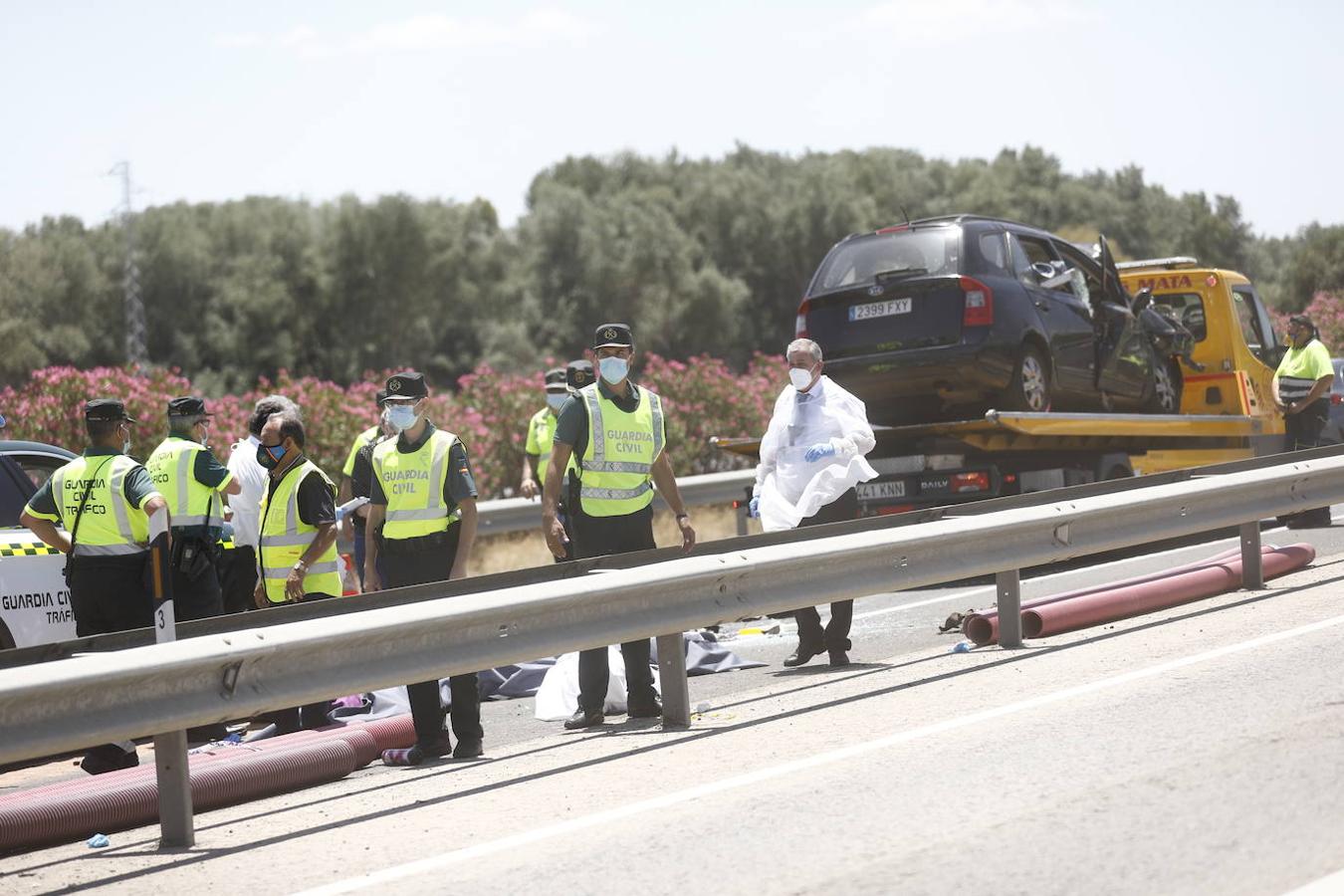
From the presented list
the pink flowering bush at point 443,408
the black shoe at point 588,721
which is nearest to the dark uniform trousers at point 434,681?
the black shoe at point 588,721

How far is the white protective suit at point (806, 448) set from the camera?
1029 centimetres

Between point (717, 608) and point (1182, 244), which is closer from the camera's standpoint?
point (717, 608)

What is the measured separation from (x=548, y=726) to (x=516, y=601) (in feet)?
6.43

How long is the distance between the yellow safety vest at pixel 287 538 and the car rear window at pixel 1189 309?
10951 millimetres

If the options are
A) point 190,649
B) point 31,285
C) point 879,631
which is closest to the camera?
point 190,649

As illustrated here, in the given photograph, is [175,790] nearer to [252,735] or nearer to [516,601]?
[516,601]

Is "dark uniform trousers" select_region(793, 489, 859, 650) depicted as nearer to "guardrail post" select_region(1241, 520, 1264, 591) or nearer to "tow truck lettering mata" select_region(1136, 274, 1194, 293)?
"guardrail post" select_region(1241, 520, 1264, 591)

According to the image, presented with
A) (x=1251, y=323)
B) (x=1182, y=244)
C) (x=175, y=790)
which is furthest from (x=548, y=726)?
(x=1182, y=244)

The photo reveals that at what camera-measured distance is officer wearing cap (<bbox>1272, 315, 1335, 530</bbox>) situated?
16.3 m

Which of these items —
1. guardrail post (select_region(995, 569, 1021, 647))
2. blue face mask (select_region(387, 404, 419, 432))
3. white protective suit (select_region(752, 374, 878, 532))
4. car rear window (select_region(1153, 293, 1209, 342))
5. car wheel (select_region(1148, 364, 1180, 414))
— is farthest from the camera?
car rear window (select_region(1153, 293, 1209, 342))

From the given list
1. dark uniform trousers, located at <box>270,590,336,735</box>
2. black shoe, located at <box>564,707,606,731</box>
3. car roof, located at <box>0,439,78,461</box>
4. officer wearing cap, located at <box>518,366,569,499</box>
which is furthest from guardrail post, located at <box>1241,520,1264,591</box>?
car roof, located at <box>0,439,78,461</box>

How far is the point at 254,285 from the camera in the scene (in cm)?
6253

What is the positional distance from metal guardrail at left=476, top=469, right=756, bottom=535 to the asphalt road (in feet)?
23.4

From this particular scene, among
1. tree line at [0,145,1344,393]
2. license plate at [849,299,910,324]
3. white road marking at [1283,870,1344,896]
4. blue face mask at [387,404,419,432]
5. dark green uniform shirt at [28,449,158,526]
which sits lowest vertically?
white road marking at [1283,870,1344,896]
